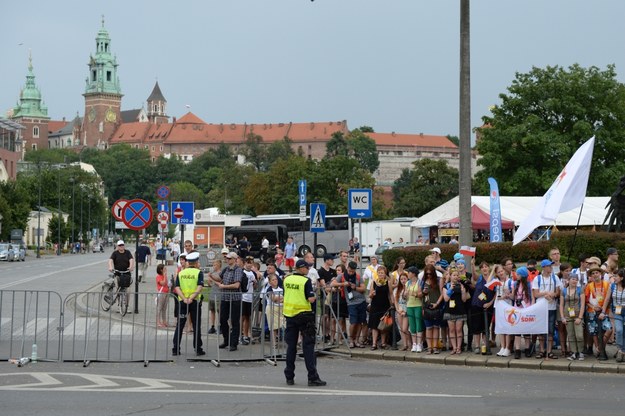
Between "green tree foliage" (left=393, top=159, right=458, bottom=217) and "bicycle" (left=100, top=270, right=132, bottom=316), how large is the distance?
9110 cm

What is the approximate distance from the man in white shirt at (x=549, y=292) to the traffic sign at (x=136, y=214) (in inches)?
449

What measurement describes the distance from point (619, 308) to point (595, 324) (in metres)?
0.72

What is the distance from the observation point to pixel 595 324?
17.0m

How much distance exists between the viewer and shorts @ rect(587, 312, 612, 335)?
55.2 feet

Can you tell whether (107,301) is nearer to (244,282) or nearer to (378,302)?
(244,282)

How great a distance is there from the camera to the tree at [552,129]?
2667 inches

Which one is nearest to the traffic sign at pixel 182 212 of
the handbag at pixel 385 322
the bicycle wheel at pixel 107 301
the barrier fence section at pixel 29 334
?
the barrier fence section at pixel 29 334

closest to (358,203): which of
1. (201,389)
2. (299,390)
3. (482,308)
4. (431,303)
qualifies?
(431,303)

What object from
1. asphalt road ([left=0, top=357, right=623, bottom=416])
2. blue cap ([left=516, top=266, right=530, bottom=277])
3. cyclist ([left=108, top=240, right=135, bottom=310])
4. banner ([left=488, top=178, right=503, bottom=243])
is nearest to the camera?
asphalt road ([left=0, top=357, right=623, bottom=416])

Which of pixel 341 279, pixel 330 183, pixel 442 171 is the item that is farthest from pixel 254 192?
pixel 341 279

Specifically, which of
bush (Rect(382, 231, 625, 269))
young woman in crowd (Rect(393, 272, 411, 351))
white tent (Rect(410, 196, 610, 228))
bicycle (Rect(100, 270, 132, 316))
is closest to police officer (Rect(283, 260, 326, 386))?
young woman in crowd (Rect(393, 272, 411, 351))

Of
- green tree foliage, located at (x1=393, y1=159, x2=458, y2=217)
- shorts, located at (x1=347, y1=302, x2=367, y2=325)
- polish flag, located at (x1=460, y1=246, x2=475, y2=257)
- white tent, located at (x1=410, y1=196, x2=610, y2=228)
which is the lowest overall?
shorts, located at (x1=347, y1=302, x2=367, y2=325)

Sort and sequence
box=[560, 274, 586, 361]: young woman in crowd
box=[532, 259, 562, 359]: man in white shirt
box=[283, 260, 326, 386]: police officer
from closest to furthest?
1. box=[283, 260, 326, 386]: police officer
2. box=[560, 274, 586, 361]: young woman in crowd
3. box=[532, 259, 562, 359]: man in white shirt

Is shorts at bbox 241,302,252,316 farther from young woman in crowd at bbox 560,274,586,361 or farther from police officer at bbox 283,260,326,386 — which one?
young woman in crowd at bbox 560,274,586,361
